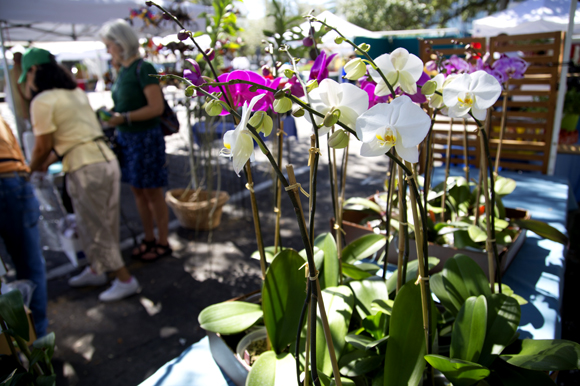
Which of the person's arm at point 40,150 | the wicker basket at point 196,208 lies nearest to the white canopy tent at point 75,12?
the wicker basket at point 196,208

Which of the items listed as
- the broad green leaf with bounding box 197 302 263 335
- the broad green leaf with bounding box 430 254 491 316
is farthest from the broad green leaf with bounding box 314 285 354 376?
the broad green leaf with bounding box 430 254 491 316

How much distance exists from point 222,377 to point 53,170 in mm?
2565

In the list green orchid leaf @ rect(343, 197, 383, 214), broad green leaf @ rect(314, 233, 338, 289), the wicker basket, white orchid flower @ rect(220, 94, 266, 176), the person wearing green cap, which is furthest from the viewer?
the wicker basket

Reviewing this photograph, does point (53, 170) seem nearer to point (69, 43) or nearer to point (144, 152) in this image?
point (144, 152)

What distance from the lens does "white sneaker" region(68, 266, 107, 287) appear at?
2143mm

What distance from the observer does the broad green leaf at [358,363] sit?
2.36 feet

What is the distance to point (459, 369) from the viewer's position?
0.65 meters

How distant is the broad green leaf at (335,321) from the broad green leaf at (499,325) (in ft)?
0.85

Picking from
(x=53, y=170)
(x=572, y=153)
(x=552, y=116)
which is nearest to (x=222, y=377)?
(x=552, y=116)

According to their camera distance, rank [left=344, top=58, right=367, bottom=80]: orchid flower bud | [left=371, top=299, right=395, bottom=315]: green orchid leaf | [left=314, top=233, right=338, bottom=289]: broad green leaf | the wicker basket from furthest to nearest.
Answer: the wicker basket, [left=314, top=233, right=338, bottom=289]: broad green leaf, [left=371, top=299, right=395, bottom=315]: green orchid leaf, [left=344, top=58, right=367, bottom=80]: orchid flower bud

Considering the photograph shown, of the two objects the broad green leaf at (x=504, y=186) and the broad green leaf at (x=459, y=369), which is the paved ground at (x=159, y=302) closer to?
the broad green leaf at (x=504, y=186)

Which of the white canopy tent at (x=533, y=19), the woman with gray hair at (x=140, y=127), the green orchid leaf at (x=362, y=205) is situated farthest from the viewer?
the white canopy tent at (x=533, y=19)

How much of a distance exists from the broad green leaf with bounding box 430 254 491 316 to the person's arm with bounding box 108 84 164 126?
1.64 meters

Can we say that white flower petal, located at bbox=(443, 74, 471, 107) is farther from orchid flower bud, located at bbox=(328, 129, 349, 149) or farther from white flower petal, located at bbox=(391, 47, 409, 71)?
orchid flower bud, located at bbox=(328, 129, 349, 149)
